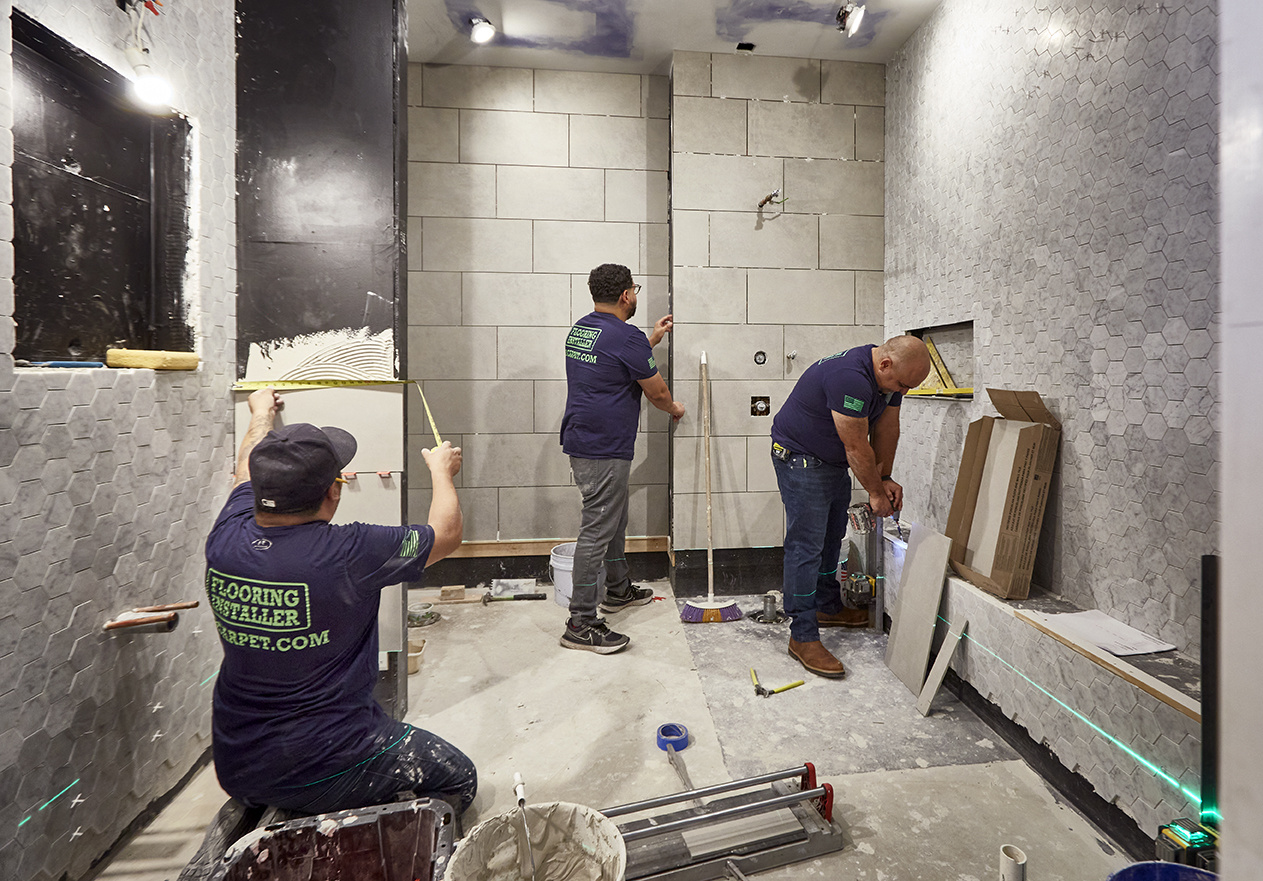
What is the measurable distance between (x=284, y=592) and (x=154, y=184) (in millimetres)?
1289

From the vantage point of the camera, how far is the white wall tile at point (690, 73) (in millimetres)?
3416

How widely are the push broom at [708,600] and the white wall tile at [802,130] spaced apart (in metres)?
1.20

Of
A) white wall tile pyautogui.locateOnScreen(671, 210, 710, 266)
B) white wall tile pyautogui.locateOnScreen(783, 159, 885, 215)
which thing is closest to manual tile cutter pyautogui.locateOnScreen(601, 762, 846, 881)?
white wall tile pyautogui.locateOnScreen(671, 210, 710, 266)

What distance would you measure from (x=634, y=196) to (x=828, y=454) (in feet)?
6.53

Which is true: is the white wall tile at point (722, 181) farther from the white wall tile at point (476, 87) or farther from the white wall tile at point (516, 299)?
the white wall tile at point (476, 87)

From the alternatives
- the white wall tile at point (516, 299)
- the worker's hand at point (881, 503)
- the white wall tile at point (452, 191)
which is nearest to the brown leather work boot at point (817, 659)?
the worker's hand at point (881, 503)

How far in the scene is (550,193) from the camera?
3.67 m

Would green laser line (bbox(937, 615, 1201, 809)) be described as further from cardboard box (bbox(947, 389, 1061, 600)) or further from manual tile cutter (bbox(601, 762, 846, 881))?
manual tile cutter (bbox(601, 762, 846, 881))

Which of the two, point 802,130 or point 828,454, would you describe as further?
point 802,130

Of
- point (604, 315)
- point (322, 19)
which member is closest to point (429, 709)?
point (604, 315)

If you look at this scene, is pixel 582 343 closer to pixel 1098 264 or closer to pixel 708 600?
pixel 708 600

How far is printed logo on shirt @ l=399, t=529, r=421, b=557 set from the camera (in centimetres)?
146

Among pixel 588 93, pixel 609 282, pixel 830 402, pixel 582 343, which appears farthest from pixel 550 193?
pixel 830 402

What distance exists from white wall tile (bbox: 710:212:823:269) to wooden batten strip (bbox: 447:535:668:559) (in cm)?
165
